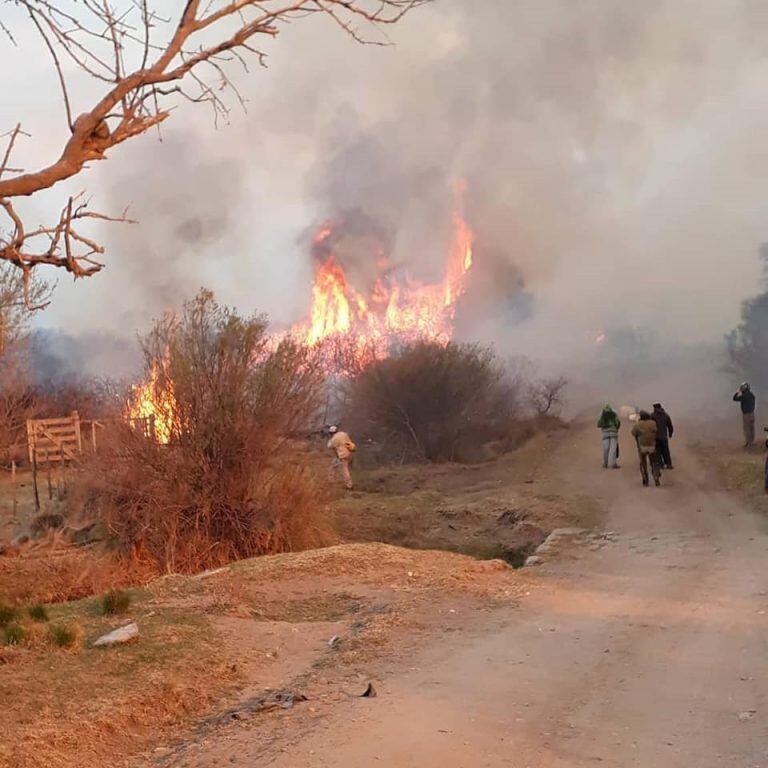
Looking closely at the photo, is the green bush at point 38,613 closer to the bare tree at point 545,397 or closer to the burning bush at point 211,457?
the burning bush at point 211,457

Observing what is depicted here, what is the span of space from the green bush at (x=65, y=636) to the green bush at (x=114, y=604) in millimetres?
1053

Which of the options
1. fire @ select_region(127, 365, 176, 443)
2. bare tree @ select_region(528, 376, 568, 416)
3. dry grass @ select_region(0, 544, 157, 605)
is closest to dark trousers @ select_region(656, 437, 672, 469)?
fire @ select_region(127, 365, 176, 443)

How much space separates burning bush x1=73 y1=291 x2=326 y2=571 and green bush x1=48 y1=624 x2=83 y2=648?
228 inches

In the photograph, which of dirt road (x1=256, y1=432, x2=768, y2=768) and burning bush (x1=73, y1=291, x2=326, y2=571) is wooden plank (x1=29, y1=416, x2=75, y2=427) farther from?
dirt road (x1=256, y1=432, x2=768, y2=768)

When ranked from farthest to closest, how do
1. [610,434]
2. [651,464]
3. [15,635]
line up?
[610,434] < [651,464] < [15,635]

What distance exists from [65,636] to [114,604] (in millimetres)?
1543

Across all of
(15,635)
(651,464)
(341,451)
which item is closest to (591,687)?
(15,635)

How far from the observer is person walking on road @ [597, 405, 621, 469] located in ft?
74.0

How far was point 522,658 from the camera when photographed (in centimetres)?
744

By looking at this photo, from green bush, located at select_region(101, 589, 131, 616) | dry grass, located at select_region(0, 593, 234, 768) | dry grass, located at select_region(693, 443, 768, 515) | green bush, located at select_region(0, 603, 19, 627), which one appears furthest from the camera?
dry grass, located at select_region(693, 443, 768, 515)

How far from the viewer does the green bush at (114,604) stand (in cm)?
936

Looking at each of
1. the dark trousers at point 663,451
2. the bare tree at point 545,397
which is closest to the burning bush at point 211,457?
the dark trousers at point 663,451

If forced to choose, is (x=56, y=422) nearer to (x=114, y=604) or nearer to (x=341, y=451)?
(x=341, y=451)

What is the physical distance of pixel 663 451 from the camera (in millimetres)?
21250
